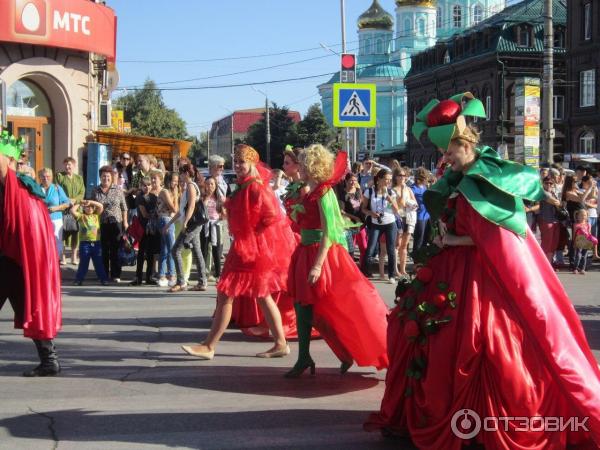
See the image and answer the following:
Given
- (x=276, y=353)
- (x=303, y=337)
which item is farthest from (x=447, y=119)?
(x=276, y=353)

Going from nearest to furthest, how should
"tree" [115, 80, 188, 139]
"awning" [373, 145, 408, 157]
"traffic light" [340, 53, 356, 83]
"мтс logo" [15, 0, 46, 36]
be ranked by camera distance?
1. "traffic light" [340, 53, 356, 83]
2. "мтс logo" [15, 0, 46, 36]
3. "tree" [115, 80, 188, 139]
4. "awning" [373, 145, 408, 157]

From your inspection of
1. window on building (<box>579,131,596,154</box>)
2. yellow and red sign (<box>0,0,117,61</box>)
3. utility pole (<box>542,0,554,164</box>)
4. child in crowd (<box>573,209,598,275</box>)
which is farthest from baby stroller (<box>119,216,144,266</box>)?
window on building (<box>579,131,596,154</box>)

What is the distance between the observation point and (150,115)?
284ft

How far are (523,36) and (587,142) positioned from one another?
12.1m

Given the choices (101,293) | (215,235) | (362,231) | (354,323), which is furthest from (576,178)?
(354,323)

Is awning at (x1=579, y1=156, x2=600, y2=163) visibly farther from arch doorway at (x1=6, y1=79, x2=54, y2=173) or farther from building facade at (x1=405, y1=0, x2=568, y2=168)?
arch doorway at (x1=6, y1=79, x2=54, y2=173)

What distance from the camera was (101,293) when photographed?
12586 millimetres

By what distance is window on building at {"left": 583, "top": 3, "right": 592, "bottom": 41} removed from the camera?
53438 mm

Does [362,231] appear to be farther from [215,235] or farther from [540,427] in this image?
[540,427]

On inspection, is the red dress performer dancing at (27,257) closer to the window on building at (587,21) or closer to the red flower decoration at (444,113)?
the red flower decoration at (444,113)

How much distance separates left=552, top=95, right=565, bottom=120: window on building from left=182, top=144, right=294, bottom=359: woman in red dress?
2115 inches

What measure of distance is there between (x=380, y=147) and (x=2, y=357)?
292 feet

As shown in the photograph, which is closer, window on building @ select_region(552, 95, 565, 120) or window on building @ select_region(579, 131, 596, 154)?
window on building @ select_region(579, 131, 596, 154)

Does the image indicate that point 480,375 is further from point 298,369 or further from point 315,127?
point 315,127
